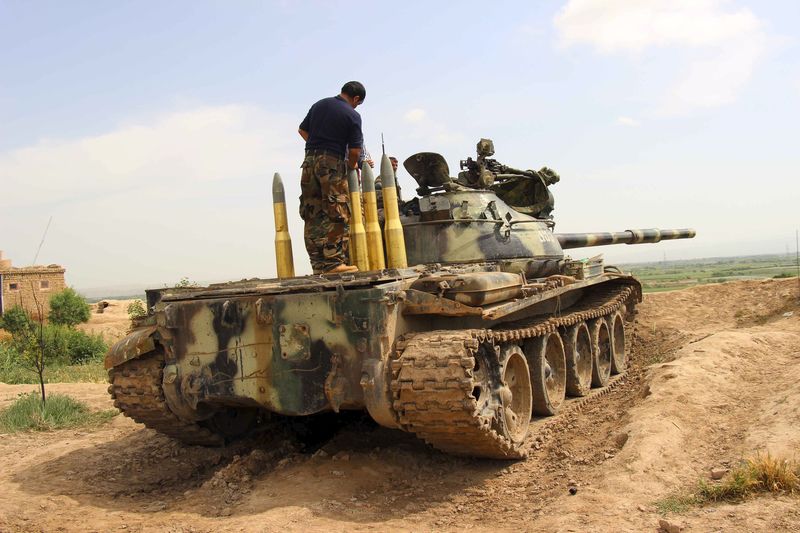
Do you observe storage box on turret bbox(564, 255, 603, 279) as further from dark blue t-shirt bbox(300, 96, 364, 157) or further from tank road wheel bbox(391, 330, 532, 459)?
dark blue t-shirt bbox(300, 96, 364, 157)

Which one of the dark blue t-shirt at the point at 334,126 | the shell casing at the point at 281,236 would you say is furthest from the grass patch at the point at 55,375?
the dark blue t-shirt at the point at 334,126

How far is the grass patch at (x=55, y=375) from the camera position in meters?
14.5

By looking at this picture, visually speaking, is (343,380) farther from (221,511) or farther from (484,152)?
(484,152)

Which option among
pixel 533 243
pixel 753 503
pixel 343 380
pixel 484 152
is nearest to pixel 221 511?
pixel 343 380

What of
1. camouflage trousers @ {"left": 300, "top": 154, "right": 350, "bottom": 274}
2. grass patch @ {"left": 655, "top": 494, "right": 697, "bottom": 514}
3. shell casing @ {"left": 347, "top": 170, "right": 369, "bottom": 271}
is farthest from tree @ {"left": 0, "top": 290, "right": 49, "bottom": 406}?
grass patch @ {"left": 655, "top": 494, "right": 697, "bottom": 514}

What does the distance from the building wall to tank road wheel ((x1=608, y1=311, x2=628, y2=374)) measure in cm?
2723

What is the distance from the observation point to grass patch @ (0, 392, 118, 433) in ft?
31.7

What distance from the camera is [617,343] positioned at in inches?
474

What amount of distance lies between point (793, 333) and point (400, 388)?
317 inches

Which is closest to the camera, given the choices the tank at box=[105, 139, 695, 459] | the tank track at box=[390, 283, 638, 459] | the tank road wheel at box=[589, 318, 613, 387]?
the tank track at box=[390, 283, 638, 459]

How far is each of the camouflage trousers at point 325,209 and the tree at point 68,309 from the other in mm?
28257

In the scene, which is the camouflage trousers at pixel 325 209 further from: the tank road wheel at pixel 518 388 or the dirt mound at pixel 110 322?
the dirt mound at pixel 110 322

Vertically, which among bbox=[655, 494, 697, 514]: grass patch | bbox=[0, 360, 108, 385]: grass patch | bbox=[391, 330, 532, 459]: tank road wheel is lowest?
bbox=[655, 494, 697, 514]: grass patch

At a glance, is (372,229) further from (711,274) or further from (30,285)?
(711,274)
